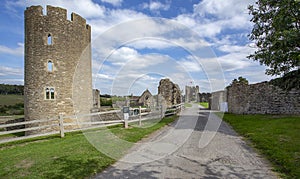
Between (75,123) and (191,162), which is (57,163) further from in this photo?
(75,123)

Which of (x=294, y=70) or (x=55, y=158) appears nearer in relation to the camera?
(x=55, y=158)

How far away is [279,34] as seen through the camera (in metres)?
7.26

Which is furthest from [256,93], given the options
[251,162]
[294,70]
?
[251,162]

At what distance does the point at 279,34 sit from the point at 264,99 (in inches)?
410

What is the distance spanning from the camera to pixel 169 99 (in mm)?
19516

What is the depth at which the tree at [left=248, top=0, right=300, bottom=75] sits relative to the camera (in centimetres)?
678

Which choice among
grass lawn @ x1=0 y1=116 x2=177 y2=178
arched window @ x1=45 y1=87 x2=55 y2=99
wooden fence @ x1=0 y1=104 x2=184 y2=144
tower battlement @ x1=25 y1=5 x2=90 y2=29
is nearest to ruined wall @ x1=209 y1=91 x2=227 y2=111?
wooden fence @ x1=0 y1=104 x2=184 y2=144

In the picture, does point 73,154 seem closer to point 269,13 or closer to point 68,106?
point 269,13

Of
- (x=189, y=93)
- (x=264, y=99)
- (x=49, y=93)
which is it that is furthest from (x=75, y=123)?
(x=189, y=93)

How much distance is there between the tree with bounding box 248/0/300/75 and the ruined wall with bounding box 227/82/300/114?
5.35m

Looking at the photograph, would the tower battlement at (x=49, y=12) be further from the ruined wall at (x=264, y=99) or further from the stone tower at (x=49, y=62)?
the ruined wall at (x=264, y=99)

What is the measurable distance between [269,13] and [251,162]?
7.46 m

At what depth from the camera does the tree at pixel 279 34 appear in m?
6.78

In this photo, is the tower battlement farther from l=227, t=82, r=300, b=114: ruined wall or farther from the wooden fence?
l=227, t=82, r=300, b=114: ruined wall
